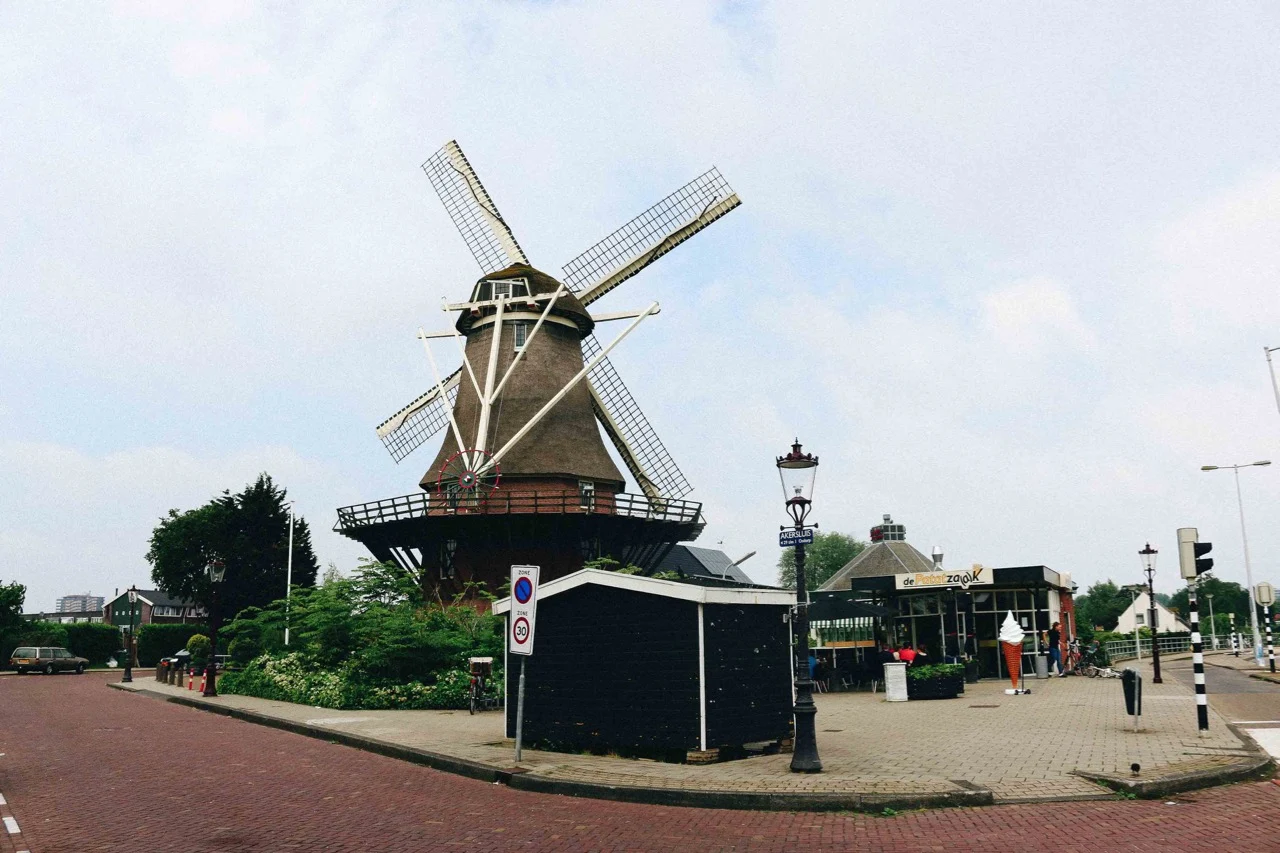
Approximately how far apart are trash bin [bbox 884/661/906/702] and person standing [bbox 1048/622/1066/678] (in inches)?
422

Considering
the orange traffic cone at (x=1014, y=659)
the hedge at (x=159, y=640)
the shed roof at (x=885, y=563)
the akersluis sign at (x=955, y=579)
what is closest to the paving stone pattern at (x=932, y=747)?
the orange traffic cone at (x=1014, y=659)

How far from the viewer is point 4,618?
182ft

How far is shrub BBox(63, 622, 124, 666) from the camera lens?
206ft

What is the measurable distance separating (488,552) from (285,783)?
20.5 m

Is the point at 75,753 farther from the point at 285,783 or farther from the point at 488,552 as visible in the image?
the point at 488,552

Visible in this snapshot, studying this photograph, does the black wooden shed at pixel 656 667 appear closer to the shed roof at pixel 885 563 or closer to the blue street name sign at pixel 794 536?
the blue street name sign at pixel 794 536

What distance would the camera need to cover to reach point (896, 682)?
74.6 ft

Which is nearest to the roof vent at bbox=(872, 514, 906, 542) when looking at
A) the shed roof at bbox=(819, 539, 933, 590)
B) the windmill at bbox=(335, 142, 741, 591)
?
the shed roof at bbox=(819, 539, 933, 590)

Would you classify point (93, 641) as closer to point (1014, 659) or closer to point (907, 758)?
point (1014, 659)

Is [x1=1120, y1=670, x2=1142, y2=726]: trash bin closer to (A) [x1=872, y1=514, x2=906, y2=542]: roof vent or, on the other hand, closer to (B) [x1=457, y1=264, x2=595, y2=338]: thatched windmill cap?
(B) [x1=457, y1=264, x2=595, y2=338]: thatched windmill cap

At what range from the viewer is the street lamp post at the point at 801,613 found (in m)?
11.8

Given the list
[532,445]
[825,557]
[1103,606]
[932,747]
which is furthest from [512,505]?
[1103,606]

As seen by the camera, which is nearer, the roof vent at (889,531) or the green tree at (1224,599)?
the roof vent at (889,531)

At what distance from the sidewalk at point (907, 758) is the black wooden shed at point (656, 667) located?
52 centimetres
